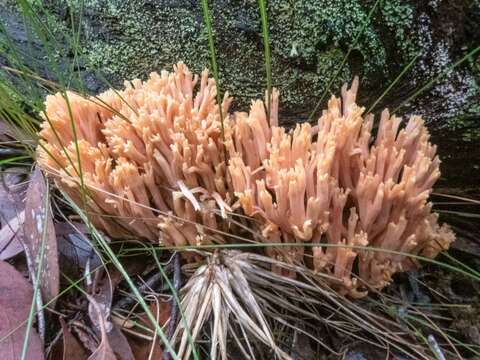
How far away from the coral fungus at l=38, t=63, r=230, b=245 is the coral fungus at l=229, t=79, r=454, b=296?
0.13 meters

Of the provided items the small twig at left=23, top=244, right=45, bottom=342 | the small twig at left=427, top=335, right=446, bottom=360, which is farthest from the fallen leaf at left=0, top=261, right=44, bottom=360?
the small twig at left=427, top=335, right=446, bottom=360

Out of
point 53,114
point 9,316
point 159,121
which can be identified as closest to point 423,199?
point 159,121

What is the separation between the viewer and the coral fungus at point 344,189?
5.38ft

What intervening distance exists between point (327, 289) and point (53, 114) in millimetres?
1176

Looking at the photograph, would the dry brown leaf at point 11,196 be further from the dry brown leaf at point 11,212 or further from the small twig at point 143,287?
the small twig at point 143,287

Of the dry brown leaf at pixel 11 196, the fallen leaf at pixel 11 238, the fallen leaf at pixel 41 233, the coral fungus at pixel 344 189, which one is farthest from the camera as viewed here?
the dry brown leaf at pixel 11 196

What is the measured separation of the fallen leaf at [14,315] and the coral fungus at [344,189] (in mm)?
847

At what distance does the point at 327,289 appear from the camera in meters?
1.81

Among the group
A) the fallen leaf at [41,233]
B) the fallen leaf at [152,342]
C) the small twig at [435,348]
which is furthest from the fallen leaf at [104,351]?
the small twig at [435,348]

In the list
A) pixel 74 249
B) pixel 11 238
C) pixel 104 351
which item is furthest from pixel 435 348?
pixel 11 238

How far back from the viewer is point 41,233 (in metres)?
1.97

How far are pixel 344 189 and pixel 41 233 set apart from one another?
115 centimetres

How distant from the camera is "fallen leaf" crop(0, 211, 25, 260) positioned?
6.59 feet

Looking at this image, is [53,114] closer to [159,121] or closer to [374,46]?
[159,121]
